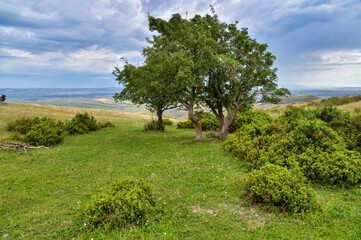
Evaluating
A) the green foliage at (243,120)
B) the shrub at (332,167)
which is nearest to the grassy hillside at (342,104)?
the green foliage at (243,120)

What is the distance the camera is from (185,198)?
309 inches

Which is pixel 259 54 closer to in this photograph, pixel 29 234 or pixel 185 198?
pixel 185 198

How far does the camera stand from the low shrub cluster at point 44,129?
730 inches

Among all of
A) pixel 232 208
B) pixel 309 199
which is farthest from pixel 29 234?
pixel 309 199

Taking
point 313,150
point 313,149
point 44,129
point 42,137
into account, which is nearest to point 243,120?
point 313,149

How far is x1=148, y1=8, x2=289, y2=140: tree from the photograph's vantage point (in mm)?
16000

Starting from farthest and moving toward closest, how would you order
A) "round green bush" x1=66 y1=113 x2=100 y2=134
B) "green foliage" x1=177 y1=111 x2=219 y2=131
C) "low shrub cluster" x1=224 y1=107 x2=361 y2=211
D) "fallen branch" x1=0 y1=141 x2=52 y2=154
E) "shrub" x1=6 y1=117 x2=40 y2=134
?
"green foliage" x1=177 y1=111 x2=219 y2=131 < "round green bush" x1=66 y1=113 x2=100 y2=134 < "shrub" x1=6 y1=117 x2=40 y2=134 < "fallen branch" x1=0 y1=141 x2=52 y2=154 < "low shrub cluster" x1=224 y1=107 x2=361 y2=211

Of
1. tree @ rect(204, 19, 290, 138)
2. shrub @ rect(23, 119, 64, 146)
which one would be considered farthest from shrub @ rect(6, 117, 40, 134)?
tree @ rect(204, 19, 290, 138)

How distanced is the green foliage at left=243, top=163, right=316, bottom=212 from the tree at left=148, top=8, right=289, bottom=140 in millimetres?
9570

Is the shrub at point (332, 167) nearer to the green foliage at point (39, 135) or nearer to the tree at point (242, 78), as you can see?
the tree at point (242, 78)

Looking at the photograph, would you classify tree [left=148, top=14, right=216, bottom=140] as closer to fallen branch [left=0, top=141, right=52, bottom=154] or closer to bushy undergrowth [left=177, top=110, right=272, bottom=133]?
bushy undergrowth [left=177, top=110, right=272, bottom=133]

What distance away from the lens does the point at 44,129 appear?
64.6 ft

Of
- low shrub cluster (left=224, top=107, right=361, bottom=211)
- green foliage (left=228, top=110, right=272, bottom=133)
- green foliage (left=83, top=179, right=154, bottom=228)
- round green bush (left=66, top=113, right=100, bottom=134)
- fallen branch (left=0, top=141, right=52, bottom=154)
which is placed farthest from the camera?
round green bush (left=66, top=113, right=100, bottom=134)

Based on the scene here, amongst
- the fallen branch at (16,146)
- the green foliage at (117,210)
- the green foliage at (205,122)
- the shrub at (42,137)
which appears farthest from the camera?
the green foliage at (205,122)
